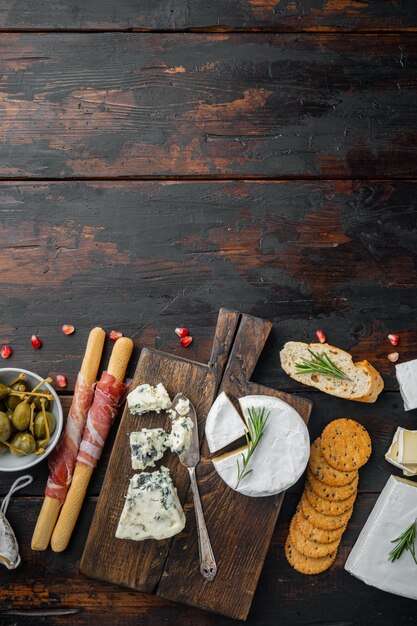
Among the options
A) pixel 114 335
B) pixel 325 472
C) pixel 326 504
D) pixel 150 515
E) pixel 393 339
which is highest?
pixel 393 339

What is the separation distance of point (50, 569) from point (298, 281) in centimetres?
153

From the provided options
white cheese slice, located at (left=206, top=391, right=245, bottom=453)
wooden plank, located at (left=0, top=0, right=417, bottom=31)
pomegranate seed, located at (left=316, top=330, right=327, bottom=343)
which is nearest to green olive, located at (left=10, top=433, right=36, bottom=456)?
white cheese slice, located at (left=206, top=391, right=245, bottom=453)

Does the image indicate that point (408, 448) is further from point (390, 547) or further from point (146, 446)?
point (146, 446)

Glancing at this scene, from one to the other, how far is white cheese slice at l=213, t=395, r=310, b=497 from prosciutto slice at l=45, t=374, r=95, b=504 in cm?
56

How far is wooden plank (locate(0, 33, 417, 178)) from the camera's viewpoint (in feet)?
8.98

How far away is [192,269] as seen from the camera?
273 centimetres

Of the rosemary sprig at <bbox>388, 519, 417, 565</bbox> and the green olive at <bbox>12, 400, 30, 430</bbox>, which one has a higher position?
the green olive at <bbox>12, 400, 30, 430</bbox>

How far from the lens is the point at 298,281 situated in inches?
108

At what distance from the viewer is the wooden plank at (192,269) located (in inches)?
107

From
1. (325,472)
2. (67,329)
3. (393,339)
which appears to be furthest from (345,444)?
(67,329)

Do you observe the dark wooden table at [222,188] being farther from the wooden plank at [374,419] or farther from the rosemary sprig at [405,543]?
the rosemary sprig at [405,543]

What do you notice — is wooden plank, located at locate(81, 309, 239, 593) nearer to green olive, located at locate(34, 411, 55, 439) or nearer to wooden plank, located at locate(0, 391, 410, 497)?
wooden plank, located at locate(0, 391, 410, 497)

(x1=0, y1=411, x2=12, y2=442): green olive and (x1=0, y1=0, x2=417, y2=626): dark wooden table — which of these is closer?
(x1=0, y1=411, x2=12, y2=442): green olive

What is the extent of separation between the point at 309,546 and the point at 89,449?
3.08ft
